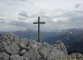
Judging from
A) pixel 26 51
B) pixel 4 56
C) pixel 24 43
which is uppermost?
pixel 24 43

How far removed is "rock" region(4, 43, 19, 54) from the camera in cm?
2921

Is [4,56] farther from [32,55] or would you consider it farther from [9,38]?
[9,38]

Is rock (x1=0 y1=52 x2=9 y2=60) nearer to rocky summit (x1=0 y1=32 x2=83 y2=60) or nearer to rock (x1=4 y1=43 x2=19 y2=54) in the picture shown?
rocky summit (x1=0 y1=32 x2=83 y2=60)

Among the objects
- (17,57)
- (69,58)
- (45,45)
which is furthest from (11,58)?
(69,58)

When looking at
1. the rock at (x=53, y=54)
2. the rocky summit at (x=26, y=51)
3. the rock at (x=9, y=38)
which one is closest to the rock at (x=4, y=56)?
the rocky summit at (x=26, y=51)

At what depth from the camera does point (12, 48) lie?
97.8 ft

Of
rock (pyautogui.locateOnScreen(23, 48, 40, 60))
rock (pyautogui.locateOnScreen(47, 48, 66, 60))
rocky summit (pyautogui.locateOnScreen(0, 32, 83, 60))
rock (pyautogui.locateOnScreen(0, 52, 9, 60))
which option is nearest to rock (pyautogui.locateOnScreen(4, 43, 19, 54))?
rocky summit (pyautogui.locateOnScreen(0, 32, 83, 60))

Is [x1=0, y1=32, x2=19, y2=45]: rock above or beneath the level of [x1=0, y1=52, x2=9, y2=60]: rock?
above

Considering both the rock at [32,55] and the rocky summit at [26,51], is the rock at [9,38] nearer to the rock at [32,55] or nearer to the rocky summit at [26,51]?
the rocky summit at [26,51]

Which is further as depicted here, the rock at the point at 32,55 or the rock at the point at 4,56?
the rock at the point at 32,55

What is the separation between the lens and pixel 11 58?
2723 centimetres

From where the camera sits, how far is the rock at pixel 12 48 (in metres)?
29.2

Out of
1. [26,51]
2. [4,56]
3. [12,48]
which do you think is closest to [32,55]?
[26,51]

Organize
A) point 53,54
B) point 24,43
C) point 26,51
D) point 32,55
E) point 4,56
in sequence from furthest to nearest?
point 24,43 → point 53,54 → point 26,51 → point 32,55 → point 4,56
